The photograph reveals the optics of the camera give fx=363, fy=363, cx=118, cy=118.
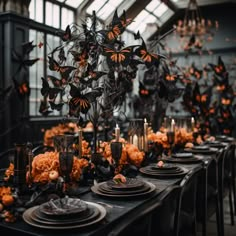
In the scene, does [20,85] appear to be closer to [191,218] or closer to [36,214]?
[191,218]

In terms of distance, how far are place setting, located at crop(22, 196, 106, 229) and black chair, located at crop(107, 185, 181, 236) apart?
104mm

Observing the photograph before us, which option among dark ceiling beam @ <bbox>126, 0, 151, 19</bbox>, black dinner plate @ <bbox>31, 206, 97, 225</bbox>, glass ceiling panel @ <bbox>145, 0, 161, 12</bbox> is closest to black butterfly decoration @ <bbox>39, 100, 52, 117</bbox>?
black dinner plate @ <bbox>31, 206, 97, 225</bbox>

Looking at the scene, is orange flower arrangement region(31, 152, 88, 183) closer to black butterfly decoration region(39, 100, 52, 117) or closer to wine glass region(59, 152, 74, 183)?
wine glass region(59, 152, 74, 183)

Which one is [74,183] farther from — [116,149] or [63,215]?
[63,215]

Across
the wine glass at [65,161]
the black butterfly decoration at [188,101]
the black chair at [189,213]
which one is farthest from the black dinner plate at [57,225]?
the black butterfly decoration at [188,101]

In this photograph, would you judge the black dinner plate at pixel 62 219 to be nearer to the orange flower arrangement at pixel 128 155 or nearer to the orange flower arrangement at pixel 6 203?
the orange flower arrangement at pixel 6 203

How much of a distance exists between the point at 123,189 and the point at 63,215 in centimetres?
49

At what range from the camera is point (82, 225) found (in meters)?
1.32

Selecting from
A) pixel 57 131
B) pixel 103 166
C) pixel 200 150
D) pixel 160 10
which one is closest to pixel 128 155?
pixel 103 166

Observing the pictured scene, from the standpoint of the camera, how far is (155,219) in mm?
1881

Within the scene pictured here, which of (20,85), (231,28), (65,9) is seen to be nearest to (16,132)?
(20,85)

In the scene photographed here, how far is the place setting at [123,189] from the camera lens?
1756 millimetres

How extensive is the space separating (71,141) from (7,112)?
18.1 ft

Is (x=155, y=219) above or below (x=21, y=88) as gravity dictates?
below
